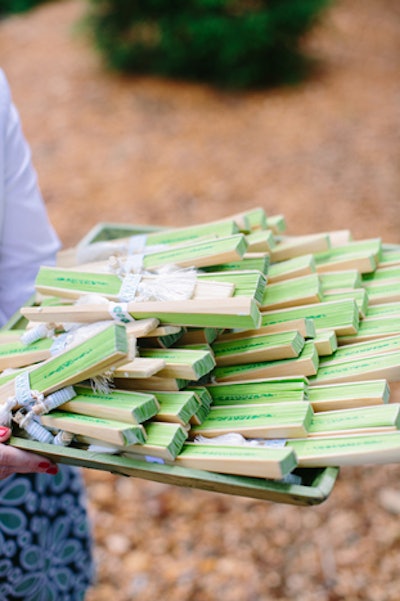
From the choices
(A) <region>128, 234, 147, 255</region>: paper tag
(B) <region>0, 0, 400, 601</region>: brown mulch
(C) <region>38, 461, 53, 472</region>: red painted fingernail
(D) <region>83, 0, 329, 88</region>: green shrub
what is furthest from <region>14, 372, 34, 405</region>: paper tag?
(D) <region>83, 0, 329, 88</region>: green shrub

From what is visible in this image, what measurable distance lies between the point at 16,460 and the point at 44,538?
0.64 m

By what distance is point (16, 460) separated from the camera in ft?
3.97

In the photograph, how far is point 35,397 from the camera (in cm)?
120

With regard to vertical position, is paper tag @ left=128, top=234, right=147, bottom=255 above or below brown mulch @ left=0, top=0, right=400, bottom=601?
above

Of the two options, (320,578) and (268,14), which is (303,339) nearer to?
(320,578)

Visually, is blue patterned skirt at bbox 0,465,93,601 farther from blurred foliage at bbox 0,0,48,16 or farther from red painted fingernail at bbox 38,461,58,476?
blurred foliage at bbox 0,0,48,16

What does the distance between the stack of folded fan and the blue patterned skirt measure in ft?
1.61

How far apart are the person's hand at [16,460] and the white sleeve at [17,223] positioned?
1.71 ft

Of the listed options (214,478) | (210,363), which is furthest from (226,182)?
(214,478)

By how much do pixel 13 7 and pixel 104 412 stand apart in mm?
10406

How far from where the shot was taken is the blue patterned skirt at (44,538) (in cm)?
163

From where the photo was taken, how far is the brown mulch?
8.23ft

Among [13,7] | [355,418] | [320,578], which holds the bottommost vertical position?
[320,578]

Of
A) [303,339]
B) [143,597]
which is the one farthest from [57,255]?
[143,597]
